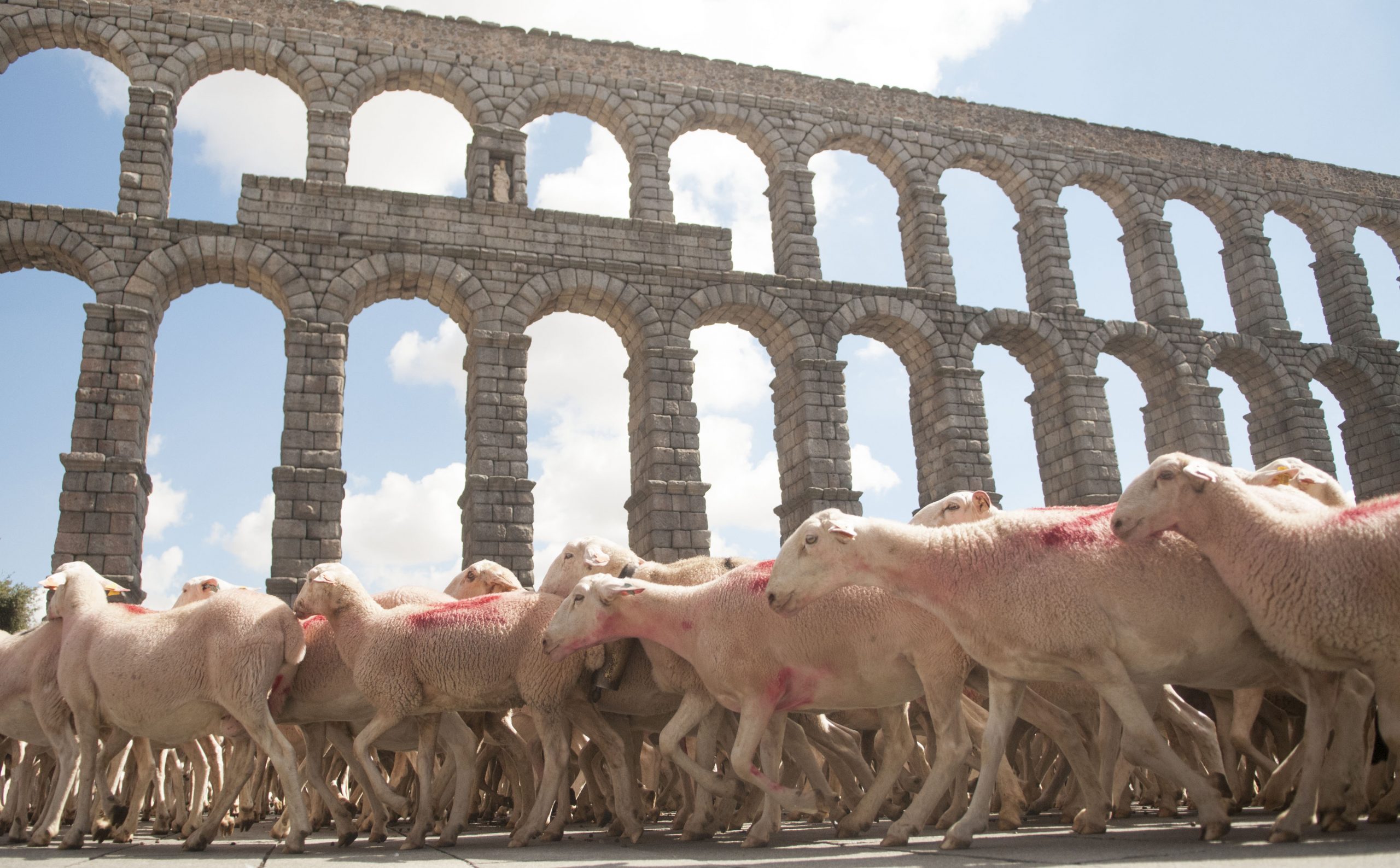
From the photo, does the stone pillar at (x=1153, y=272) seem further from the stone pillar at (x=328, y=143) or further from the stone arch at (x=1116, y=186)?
the stone pillar at (x=328, y=143)

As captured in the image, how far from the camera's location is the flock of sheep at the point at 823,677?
17.2 feet

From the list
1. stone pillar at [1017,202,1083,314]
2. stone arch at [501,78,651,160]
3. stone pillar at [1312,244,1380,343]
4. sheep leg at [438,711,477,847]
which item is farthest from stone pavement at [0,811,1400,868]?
stone pillar at [1312,244,1380,343]

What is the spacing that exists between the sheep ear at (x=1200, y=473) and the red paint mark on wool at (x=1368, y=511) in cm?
60

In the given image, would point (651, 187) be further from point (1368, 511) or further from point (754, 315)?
point (1368, 511)

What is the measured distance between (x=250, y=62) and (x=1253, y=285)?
2217 centimetres

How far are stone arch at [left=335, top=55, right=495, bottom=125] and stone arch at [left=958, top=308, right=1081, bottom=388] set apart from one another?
10485mm

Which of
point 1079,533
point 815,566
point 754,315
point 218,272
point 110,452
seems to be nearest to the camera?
point 1079,533

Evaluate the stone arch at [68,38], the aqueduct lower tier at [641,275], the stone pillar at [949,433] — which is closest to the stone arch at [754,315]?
the aqueduct lower tier at [641,275]

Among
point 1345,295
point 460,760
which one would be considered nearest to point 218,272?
point 460,760

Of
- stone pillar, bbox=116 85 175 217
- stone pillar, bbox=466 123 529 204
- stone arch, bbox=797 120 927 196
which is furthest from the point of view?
stone arch, bbox=797 120 927 196

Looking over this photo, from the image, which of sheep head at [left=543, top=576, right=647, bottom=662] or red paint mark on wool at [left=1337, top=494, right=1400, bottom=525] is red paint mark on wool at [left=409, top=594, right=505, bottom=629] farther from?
red paint mark on wool at [left=1337, top=494, right=1400, bottom=525]

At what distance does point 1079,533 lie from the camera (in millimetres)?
5617

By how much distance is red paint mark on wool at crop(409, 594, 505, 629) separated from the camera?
7.41 metres

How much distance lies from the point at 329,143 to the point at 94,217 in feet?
13.4
